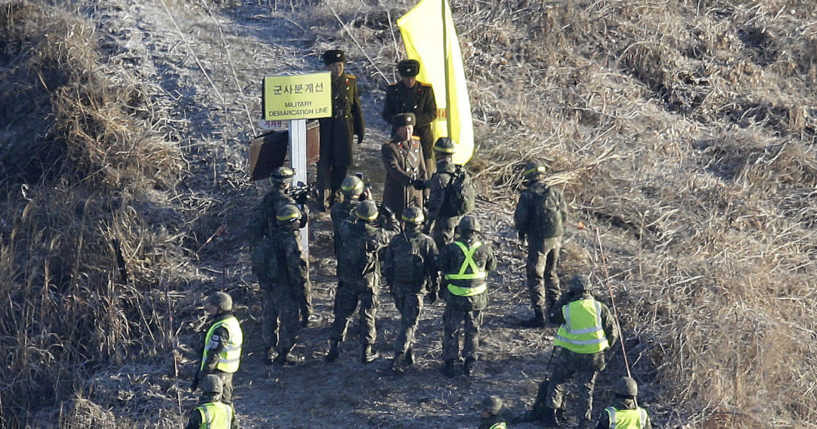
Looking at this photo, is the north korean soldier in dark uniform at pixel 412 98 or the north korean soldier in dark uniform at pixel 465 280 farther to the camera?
the north korean soldier in dark uniform at pixel 412 98

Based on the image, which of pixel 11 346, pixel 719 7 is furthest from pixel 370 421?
pixel 719 7

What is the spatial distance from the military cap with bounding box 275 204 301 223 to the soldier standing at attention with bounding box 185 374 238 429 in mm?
2145

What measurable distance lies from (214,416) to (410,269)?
2616 millimetres

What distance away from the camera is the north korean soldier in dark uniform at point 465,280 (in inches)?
444

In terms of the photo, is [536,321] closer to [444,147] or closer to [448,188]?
[448,188]

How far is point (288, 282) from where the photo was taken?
1191cm

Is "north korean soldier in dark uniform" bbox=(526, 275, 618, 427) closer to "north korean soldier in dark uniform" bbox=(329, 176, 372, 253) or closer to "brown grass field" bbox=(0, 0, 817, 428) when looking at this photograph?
"brown grass field" bbox=(0, 0, 817, 428)

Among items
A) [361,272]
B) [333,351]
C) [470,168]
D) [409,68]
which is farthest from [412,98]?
[333,351]

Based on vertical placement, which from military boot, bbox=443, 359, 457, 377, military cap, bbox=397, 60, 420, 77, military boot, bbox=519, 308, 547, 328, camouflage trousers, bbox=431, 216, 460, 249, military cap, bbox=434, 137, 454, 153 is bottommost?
military boot, bbox=443, 359, 457, 377

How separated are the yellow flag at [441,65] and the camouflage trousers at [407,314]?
120 inches

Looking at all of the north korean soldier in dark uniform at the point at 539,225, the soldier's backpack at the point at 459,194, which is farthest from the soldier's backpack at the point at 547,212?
the soldier's backpack at the point at 459,194

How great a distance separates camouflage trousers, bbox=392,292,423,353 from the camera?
1166cm

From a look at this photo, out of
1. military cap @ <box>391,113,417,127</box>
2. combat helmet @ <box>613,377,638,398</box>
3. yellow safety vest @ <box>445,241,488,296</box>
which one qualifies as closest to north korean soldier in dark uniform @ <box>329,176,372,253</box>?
military cap @ <box>391,113,417,127</box>

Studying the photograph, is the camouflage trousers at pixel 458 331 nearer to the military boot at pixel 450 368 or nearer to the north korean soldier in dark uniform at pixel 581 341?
the military boot at pixel 450 368
